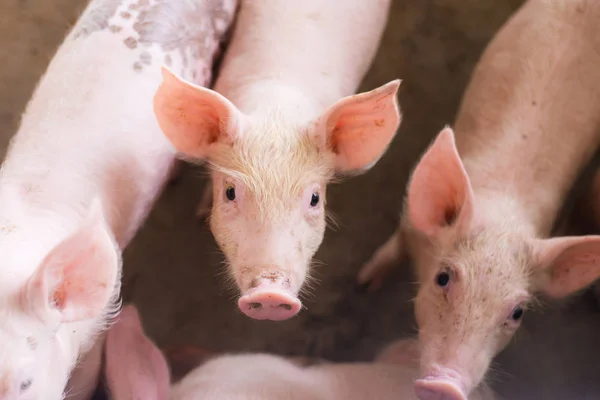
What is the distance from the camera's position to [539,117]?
132 cm

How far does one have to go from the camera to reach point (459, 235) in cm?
116

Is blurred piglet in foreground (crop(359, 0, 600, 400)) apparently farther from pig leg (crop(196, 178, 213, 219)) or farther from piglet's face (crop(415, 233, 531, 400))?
pig leg (crop(196, 178, 213, 219))

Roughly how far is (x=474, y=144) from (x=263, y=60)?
509 mm

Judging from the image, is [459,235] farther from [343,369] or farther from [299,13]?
Answer: [299,13]

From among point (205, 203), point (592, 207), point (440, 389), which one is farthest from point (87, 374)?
point (592, 207)

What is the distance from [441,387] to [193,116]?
659mm

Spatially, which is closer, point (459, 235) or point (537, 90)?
point (459, 235)

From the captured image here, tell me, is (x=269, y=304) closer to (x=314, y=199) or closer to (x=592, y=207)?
(x=314, y=199)

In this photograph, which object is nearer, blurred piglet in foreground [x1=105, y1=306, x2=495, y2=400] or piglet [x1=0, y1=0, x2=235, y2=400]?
piglet [x1=0, y1=0, x2=235, y2=400]

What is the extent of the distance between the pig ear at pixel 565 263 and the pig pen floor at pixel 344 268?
0.40 meters

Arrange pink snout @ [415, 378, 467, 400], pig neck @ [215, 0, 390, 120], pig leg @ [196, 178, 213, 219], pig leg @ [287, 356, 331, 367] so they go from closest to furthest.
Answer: pink snout @ [415, 378, 467, 400], pig neck @ [215, 0, 390, 120], pig leg @ [287, 356, 331, 367], pig leg @ [196, 178, 213, 219]

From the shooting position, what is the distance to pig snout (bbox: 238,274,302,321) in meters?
0.99

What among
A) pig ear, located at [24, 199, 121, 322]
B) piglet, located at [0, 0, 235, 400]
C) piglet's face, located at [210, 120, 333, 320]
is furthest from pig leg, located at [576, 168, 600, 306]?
pig ear, located at [24, 199, 121, 322]

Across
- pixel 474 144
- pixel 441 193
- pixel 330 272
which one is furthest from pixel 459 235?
pixel 330 272
